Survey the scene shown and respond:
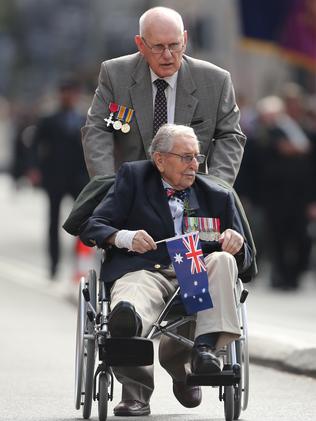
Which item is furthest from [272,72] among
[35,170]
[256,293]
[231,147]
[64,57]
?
[64,57]

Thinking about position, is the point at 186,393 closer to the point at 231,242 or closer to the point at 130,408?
the point at 130,408

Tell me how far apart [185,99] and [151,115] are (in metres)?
0.19

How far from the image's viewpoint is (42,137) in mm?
18891

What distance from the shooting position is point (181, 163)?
8.81m

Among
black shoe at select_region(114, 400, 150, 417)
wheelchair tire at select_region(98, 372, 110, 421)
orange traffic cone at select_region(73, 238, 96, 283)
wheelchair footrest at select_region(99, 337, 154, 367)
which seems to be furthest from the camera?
orange traffic cone at select_region(73, 238, 96, 283)

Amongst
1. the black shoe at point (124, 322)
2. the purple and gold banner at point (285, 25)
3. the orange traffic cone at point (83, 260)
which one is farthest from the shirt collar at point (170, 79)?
the purple and gold banner at point (285, 25)

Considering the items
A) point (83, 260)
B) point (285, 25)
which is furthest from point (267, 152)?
point (285, 25)

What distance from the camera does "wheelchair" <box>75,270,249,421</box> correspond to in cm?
838

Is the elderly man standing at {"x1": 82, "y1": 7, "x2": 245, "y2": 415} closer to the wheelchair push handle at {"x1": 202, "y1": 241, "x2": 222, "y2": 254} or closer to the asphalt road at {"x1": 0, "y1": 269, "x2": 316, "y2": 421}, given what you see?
the asphalt road at {"x1": 0, "y1": 269, "x2": 316, "y2": 421}

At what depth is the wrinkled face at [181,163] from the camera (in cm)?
880

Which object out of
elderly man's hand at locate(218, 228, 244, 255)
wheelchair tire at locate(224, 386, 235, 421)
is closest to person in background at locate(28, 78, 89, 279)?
elderly man's hand at locate(218, 228, 244, 255)

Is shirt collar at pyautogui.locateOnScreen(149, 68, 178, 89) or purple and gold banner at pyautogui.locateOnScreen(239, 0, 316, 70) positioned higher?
shirt collar at pyautogui.locateOnScreen(149, 68, 178, 89)

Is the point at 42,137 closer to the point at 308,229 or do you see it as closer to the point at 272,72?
the point at 308,229

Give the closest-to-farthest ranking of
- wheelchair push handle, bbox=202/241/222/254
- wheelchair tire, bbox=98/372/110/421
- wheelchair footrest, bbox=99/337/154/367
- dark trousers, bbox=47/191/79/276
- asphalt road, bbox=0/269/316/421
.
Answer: wheelchair footrest, bbox=99/337/154/367 → wheelchair tire, bbox=98/372/110/421 → wheelchair push handle, bbox=202/241/222/254 → asphalt road, bbox=0/269/316/421 → dark trousers, bbox=47/191/79/276
